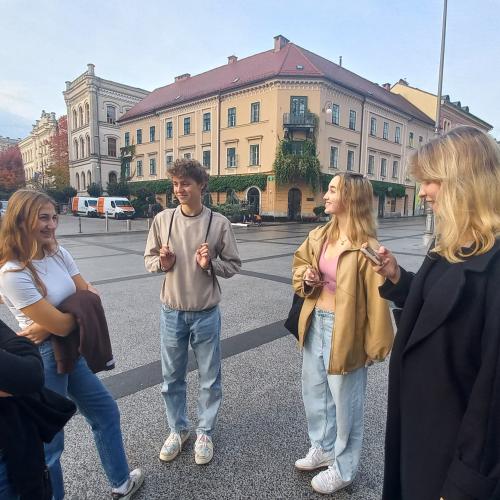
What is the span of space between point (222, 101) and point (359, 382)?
3413 cm

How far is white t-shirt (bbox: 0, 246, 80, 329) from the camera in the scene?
1.68m

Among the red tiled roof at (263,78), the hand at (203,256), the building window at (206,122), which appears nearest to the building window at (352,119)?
the red tiled roof at (263,78)

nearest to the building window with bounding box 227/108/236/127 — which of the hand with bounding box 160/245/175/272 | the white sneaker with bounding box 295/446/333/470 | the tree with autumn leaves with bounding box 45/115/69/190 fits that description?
the hand with bounding box 160/245/175/272

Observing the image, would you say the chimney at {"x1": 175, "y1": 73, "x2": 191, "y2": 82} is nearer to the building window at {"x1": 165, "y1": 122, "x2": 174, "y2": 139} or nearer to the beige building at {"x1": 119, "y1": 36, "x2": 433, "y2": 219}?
the beige building at {"x1": 119, "y1": 36, "x2": 433, "y2": 219}

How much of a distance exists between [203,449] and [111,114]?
173ft

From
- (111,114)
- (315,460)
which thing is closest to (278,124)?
(111,114)

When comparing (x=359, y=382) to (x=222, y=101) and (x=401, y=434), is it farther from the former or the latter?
(x=222, y=101)

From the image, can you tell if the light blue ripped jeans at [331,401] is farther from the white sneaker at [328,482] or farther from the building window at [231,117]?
the building window at [231,117]

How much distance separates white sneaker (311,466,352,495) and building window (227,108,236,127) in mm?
32796

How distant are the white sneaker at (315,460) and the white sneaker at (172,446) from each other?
0.82 metres

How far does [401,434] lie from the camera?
1.41 m

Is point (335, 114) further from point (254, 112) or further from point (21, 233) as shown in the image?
point (21, 233)

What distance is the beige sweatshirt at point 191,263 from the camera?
2441 millimetres

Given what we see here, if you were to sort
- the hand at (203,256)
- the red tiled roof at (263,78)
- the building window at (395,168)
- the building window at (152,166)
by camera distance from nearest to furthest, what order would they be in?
the hand at (203,256)
the red tiled roof at (263,78)
the building window at (395,168)
the building window at (152,166)
